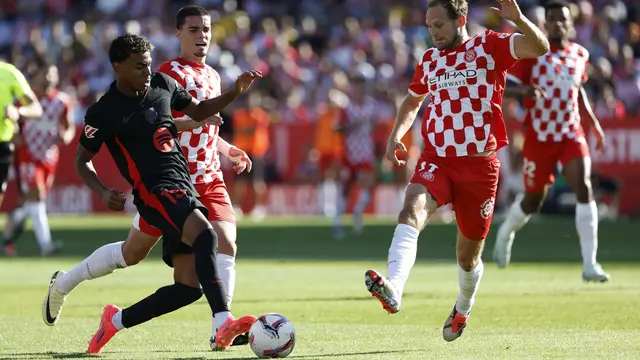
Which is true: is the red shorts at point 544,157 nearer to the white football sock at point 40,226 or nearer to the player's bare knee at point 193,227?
the player's bare knee at point 193,227

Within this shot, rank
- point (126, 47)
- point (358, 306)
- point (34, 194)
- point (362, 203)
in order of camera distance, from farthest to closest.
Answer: point (362, 203) → point (34, 194) → point (358, 306) → point (126, 47)

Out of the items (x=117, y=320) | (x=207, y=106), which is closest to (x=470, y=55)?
(x=207, y=106)

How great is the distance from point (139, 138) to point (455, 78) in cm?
207

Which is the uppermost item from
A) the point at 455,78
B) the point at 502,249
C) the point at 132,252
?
the point at 455,78

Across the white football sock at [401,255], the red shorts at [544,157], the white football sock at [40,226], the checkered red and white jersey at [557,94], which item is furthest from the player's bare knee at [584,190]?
the white football sock at [40,226]

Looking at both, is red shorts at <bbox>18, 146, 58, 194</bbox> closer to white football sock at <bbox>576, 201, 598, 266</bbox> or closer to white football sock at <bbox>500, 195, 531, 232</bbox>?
white football sock at <bbox>500, 195, 531, 232</bbox>

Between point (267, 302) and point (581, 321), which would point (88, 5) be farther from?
point (581, 321)

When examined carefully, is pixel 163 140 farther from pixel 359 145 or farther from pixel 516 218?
pixel 359 145

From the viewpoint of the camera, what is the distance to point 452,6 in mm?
8148

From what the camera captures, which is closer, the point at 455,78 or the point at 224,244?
the point at 455,78

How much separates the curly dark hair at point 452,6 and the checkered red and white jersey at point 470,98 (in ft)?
0.69

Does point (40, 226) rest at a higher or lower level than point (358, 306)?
lower

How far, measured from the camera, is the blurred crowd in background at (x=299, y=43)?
88.0 ft

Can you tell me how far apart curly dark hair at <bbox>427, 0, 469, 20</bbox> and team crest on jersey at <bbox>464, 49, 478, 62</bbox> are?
24cm
